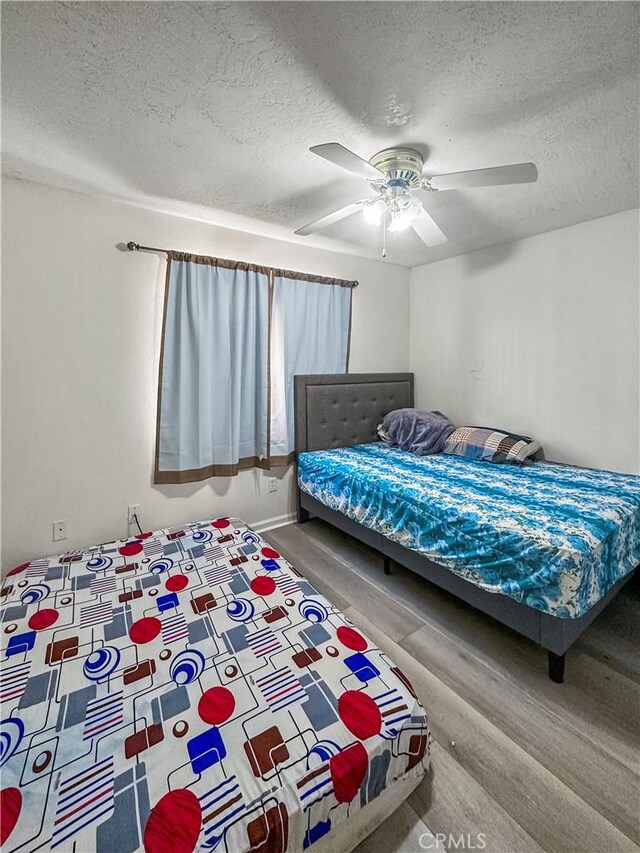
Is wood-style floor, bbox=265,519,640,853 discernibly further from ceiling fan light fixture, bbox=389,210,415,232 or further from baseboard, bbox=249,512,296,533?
ceiling fan light fixture, bbox=389,210,415,232

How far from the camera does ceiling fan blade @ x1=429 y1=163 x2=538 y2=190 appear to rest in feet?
4.73

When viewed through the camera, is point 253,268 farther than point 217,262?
Yes

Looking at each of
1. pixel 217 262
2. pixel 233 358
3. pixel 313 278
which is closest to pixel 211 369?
pixel 233 358

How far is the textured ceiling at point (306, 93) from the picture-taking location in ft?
3.55

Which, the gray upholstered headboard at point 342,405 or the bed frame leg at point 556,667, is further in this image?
the gray upholstered headboard at point 342,405

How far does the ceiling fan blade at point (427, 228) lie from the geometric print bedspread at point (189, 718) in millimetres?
2016

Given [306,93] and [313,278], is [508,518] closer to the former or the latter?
[306,93]

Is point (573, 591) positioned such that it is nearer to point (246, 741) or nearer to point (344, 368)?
point (246, 741)

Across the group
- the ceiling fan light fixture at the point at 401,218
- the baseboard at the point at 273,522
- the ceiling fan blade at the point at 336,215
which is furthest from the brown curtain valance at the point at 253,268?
the baseboard at the point at 273,522

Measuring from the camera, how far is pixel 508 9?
1.05m

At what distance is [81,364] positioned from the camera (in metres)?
2.23

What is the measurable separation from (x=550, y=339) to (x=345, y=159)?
2223mm

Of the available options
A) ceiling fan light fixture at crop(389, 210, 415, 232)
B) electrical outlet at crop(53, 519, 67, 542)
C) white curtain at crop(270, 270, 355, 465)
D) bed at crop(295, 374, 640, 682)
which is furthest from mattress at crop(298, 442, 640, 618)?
electrical outlet at crop(53, 519, 67, 542)

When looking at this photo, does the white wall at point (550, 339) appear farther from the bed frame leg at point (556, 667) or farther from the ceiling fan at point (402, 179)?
the bed frame leg at point (556, 667)
